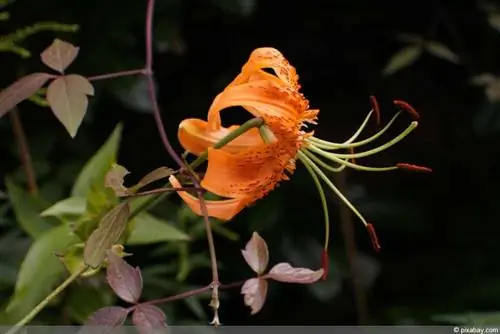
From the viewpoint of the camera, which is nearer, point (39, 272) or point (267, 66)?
point (267, 66)

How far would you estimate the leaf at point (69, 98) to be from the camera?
67 centimetres

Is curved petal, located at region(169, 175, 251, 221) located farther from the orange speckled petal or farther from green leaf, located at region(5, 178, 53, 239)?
green leaf, located at region(5, 178, 53, 239)

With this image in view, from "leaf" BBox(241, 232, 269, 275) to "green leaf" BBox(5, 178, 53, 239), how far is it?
0.34 meters

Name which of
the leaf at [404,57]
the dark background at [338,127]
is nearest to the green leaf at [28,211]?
the dark background at [338,127]

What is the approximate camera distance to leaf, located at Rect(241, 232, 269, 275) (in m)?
0.67

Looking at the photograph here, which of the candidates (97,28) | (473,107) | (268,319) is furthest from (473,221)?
(97,28)

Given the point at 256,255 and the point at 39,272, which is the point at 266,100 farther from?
the point at 39,272

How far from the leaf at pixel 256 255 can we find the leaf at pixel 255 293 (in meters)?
0.01

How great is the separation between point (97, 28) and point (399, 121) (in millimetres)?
530

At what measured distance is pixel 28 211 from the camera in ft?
3.18

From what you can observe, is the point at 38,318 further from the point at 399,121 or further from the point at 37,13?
the point at 399,121

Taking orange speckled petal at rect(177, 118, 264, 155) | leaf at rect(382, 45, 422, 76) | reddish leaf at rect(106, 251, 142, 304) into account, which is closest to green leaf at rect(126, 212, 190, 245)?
orange speckled petal at rect(177, 118, 264, 155)

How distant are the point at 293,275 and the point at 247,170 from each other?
82 millimetres

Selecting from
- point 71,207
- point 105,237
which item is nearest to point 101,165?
point 71,207
